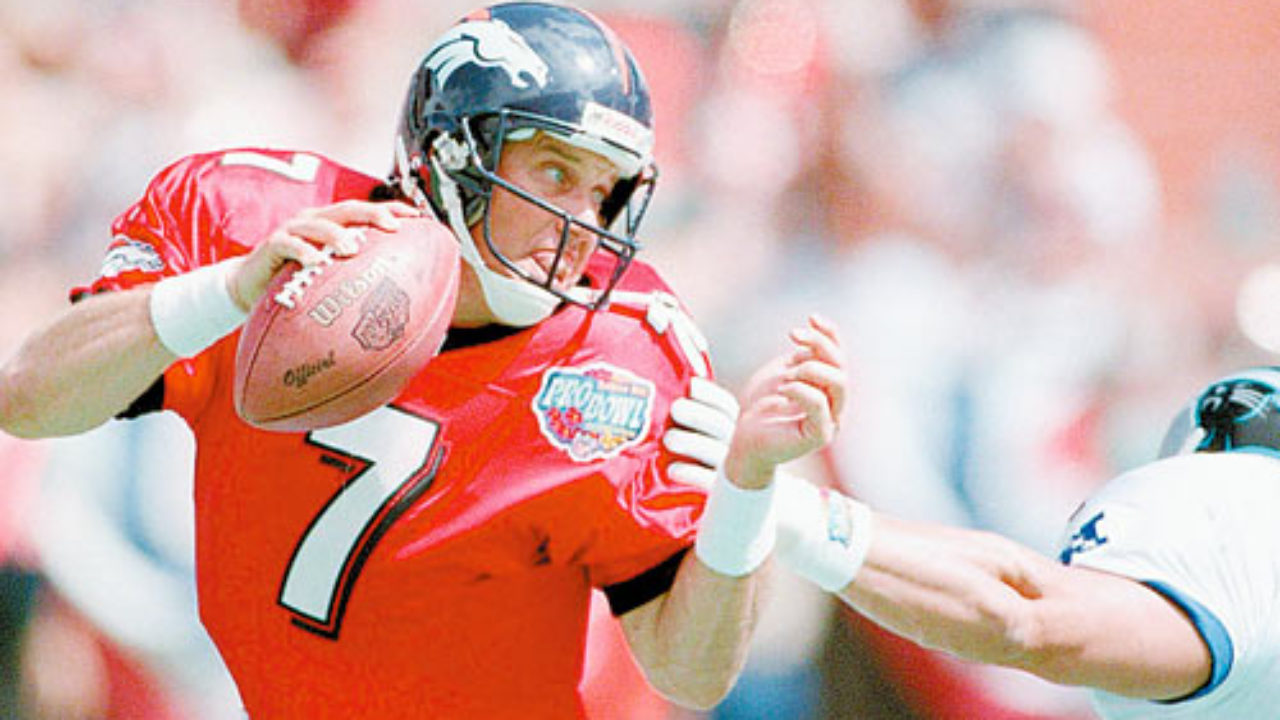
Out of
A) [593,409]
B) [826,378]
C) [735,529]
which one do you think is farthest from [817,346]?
[593,409]

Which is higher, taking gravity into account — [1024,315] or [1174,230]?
[1174,230]

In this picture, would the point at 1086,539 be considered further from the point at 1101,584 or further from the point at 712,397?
the point at 712,397

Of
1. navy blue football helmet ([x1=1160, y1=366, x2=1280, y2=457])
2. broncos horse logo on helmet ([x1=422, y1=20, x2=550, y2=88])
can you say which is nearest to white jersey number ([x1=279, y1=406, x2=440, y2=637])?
broncos horse logo on helmet ([x1=422, y1=20, x2=550, y2=88])

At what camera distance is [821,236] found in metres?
4.13

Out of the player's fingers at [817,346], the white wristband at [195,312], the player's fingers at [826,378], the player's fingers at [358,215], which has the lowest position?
the white wristband at [195,312]

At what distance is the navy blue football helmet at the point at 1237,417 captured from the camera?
272cm

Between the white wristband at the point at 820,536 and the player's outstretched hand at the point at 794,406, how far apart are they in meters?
0.24

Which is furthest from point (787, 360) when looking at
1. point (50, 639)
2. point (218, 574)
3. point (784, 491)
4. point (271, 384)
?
point (50, 639)

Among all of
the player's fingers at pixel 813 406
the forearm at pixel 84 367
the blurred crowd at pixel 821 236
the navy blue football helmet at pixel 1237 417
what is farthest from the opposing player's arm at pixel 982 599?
the blurred crowd at pixel 821 236

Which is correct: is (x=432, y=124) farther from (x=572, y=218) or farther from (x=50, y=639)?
(x=50, y=639)

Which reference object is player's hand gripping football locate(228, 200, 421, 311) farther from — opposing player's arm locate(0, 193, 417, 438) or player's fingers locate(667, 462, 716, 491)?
player's fingers locate(667, 462, 716, 491)

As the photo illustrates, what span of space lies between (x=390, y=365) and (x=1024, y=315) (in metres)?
2.53

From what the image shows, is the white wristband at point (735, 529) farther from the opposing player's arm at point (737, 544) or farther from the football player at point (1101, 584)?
the football player at point (1101, 584)

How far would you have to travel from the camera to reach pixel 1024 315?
4.26m
